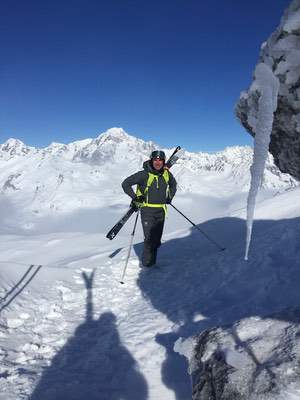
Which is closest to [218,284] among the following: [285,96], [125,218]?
[125,218]

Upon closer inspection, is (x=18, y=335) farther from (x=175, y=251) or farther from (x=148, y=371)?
(x=175, y=251)

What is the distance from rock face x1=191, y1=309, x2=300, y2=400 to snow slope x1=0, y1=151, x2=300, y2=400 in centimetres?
86

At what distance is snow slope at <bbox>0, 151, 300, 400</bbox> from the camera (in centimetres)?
480

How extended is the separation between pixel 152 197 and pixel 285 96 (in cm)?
616

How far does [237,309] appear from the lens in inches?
251

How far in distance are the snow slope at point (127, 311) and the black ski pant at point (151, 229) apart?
1.34 ft

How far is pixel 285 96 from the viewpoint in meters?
4.27

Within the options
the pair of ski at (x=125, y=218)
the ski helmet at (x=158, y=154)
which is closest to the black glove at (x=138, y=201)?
the pair of ski at (x=125, y=218)

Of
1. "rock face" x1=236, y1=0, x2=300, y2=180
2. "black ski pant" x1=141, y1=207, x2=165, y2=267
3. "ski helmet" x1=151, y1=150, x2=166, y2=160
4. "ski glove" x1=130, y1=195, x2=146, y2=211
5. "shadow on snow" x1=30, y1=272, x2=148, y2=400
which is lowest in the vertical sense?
"shadow on snow" x1=30, y1=272, x2=148, y2=400

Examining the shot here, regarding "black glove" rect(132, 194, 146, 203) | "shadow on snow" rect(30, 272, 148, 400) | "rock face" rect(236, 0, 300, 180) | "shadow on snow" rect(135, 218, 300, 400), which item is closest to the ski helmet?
"black glove" rect(132, 194, 146, 203)

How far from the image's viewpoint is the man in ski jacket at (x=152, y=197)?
10.1m

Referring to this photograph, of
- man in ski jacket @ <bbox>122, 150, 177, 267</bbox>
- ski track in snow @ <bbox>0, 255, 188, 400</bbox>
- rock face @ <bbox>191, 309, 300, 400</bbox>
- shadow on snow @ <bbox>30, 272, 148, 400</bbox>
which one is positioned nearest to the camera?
rock face @ <bbox>191, 309, 300, 400</bbox>

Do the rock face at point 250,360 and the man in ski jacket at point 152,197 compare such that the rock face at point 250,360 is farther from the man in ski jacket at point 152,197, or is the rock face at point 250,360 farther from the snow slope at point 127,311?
the man in ski jacket at point 152,197

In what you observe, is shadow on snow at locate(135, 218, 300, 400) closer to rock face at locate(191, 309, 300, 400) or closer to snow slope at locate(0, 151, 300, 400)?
snow slope at locate(0, 151, 300, 400)
